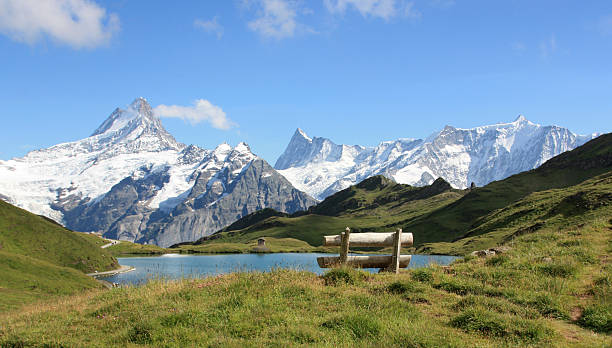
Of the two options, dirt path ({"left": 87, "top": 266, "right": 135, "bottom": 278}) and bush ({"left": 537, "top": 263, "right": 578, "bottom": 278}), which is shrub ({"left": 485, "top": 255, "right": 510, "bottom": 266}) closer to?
bush ({"left": 537, "top": 263, "right": 578, "bottom": 278})

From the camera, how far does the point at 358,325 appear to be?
472 inches

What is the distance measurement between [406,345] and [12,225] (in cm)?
15491

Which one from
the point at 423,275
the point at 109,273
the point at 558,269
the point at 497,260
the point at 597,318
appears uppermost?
the point at 497,260

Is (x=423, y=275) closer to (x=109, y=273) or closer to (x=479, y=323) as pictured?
(x=479, y=323)

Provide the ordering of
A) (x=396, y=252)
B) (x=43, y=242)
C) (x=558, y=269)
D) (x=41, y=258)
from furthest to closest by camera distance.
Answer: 1. (x=43, y=242)
2. (x=41, y=258)
3. (x=396, y=252)
4. (x=558, y=269)

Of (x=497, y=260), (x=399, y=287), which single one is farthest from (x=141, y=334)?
(x=497, y=260)

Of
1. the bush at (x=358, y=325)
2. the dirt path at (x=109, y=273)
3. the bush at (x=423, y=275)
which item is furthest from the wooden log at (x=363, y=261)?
the dirt path at (x=109, y=273)

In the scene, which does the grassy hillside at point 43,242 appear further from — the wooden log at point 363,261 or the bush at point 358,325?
the bush at point 358,325

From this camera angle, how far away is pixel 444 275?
1752 cm

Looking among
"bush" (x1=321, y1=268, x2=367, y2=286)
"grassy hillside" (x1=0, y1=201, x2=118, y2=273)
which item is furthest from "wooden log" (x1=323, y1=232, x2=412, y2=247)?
"grassy hillside" (x1=0, y1=201, x2=118, y2=273)

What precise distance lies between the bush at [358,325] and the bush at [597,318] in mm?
6575

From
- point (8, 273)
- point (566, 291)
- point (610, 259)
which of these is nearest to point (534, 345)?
point (566, 291)

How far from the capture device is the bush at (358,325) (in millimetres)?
11688

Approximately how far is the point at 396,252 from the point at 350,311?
6.94 metres
